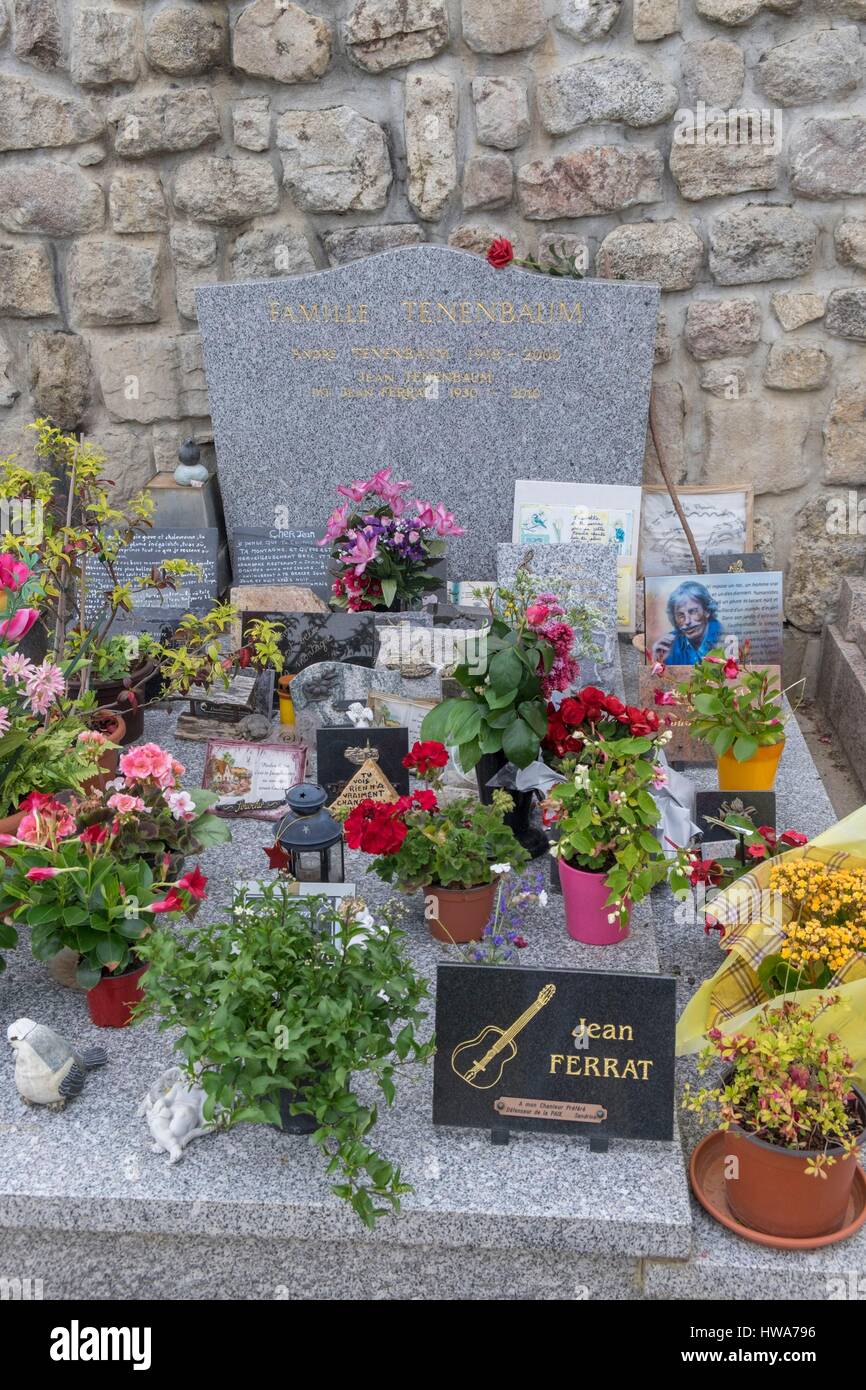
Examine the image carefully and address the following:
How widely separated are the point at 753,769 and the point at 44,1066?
6.11 ft

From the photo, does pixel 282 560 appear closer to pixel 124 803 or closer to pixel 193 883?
pixel 124 803

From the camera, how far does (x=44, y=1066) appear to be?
2.13 metres

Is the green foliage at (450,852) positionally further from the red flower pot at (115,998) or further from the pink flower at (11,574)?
the pink flower at (11,574)

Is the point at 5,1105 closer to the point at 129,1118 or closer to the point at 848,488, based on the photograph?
the point at 129,1118

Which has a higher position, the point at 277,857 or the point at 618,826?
the point at 618,826

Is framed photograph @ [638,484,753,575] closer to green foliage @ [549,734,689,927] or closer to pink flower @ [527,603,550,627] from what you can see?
pink flower @ [527,603,550,627]

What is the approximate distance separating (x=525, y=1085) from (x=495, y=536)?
2513 millimetres

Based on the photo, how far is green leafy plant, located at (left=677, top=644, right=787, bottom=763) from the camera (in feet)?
10.2

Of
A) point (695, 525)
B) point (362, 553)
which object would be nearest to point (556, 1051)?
point (362, 553)

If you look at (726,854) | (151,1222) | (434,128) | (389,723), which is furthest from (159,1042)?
(434,128)

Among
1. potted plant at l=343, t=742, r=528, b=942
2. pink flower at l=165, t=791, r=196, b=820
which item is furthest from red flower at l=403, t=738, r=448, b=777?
pink flower at l=165, t=791, r=196, b=820

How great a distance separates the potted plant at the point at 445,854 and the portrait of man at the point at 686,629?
1.43 meters

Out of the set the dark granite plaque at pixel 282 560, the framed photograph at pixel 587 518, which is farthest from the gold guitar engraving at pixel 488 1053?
the dark granite plaque at pixel 282 560

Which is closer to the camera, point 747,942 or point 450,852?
point 747,942
